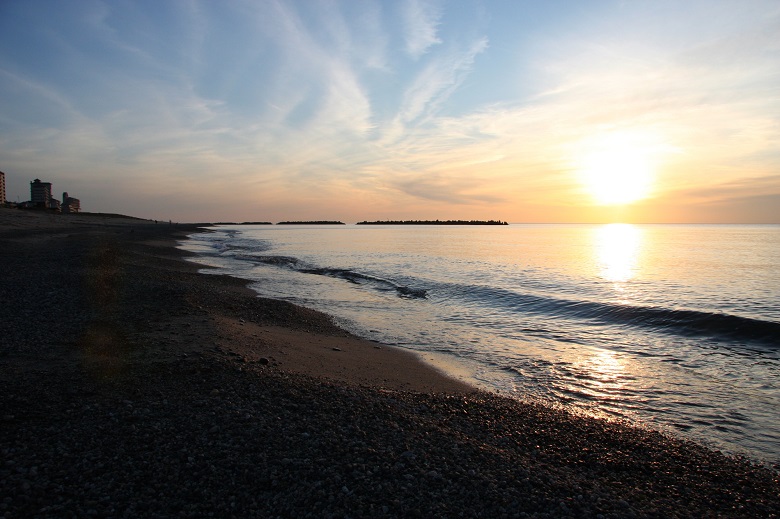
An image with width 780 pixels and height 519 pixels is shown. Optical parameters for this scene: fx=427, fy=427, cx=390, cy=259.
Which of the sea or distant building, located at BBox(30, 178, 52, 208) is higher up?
distant building, located at BBox(30, 178, 52, 208)

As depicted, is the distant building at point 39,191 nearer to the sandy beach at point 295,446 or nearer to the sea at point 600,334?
the sea at point 600,334

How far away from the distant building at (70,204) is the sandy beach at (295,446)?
569 ft

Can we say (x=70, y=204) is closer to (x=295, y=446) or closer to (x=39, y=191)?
(x=39, y=191)

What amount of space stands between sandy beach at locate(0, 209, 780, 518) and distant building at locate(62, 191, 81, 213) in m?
173

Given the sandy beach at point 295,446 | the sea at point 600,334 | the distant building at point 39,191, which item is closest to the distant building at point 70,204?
the distant building at point 39,191

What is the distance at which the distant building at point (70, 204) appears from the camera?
14995 cm

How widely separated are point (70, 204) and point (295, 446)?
19091cm

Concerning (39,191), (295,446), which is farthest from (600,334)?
(39,191)

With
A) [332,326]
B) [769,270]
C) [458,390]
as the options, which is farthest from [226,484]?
[769,270]

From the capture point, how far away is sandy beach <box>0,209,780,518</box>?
5.04 m

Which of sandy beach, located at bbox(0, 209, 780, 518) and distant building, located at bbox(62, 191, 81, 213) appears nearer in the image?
sandy beach, located at bbox(0, 209, 780, 518)

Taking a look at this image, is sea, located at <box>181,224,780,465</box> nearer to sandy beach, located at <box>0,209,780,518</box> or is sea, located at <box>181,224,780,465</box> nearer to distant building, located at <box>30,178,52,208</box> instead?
sandy beach, located at <box>0,209,780,518</box>

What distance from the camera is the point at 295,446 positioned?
20.2 ft

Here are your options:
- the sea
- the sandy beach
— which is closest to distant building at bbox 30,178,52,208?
the sea
